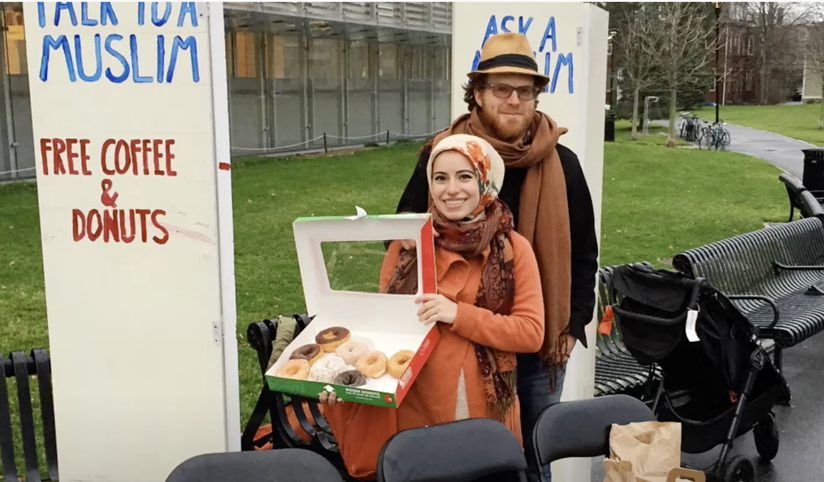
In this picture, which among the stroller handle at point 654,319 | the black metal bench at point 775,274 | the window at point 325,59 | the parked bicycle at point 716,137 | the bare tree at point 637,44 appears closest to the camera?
the stroller handle at point 654,319

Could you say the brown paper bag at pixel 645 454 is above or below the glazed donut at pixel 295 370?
below

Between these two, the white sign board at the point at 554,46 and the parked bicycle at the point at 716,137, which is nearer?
the white sign board at the point at 554,46

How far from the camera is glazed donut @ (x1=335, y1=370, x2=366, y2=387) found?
2252 mm

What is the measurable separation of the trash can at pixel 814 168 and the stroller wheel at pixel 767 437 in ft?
26.2

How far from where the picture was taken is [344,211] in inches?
492

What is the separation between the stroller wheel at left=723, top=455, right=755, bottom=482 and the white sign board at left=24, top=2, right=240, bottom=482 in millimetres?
2751

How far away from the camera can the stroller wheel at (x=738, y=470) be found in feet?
13.9

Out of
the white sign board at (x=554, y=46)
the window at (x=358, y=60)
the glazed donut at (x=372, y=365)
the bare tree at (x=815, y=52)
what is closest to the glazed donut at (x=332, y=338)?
the glazed donut at (x=372, y=365)

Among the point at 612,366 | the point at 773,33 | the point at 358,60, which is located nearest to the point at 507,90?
the point at 612,366

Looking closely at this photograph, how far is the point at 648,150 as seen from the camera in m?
23.7

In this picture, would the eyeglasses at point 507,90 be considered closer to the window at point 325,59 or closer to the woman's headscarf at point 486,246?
the woman's headscarf at point 486,246

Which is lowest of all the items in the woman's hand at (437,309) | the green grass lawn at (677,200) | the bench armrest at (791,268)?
the green grass lawn at (677,200)

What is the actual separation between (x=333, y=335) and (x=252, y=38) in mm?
20102

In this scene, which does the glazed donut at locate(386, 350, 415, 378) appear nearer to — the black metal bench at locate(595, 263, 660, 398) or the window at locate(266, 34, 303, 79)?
the black metal bench at locate(595, 263, 660, 398)
